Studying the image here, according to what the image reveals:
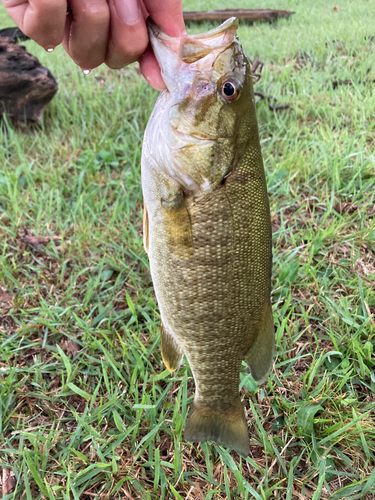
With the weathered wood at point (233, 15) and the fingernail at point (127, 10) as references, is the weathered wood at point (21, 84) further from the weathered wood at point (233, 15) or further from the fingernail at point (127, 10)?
the fingernail at point (127, 10)

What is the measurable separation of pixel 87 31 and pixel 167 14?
0.94 feet

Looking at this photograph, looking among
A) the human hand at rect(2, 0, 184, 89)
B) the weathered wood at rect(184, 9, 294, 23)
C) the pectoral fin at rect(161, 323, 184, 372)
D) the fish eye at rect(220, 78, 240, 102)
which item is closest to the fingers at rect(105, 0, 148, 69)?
the human hand at rect(2, 0, 184, 89)

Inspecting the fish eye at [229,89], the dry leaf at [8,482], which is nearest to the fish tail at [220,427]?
the dry leaf at [8,482]

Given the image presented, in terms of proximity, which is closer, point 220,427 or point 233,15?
point 220,427

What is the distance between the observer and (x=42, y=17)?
1.07 m

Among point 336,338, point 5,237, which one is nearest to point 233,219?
point 336,338

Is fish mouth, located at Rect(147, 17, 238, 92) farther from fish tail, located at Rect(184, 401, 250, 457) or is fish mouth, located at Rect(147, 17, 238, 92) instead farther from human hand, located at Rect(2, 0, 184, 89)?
fish tail, located at Rect(184, 401, 250, 457)

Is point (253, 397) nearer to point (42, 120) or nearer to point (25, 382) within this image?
point (25, 382)

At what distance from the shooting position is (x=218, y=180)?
1.20m

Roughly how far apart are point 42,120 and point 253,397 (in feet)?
11.8

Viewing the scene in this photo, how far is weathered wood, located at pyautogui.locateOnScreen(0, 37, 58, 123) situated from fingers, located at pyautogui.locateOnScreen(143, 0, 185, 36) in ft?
10.0

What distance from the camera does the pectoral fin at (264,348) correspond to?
1341mm

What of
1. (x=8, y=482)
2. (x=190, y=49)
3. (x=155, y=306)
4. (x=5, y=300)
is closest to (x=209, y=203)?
(x=190, y=49)

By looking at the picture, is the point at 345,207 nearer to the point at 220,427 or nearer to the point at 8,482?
the point at 220,427
